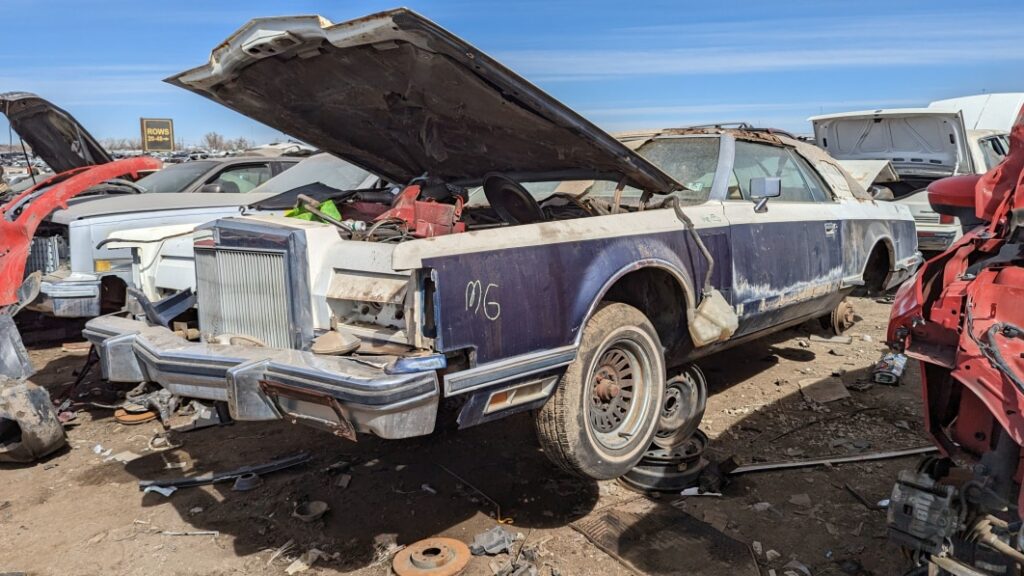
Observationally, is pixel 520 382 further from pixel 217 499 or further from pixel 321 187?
pixel 321 187

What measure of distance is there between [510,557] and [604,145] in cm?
191

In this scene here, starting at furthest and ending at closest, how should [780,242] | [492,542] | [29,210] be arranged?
[29,210]
[780,242]
[492,542]

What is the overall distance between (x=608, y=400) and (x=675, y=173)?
1766 millimetres

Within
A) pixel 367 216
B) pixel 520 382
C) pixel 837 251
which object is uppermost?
pixel 367 216

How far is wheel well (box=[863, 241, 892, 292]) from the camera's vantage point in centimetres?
622

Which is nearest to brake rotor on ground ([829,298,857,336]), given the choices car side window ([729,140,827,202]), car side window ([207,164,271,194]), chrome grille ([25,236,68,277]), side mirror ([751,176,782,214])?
car side window ([729,140,827,202])

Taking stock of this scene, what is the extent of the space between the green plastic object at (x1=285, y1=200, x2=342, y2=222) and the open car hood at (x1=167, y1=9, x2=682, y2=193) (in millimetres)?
531

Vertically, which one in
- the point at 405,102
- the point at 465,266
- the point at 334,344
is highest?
the point at 405,102

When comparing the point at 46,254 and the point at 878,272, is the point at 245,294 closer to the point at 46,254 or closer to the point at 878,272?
the point at 46,254

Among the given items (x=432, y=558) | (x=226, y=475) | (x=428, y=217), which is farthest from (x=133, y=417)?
(x=432, y=558)

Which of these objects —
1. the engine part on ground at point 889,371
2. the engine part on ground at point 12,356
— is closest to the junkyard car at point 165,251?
the engine part on ground at point 12,356

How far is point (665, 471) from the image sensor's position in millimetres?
3695

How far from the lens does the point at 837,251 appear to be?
5.21m

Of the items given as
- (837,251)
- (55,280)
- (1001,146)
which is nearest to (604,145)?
(837,251)
